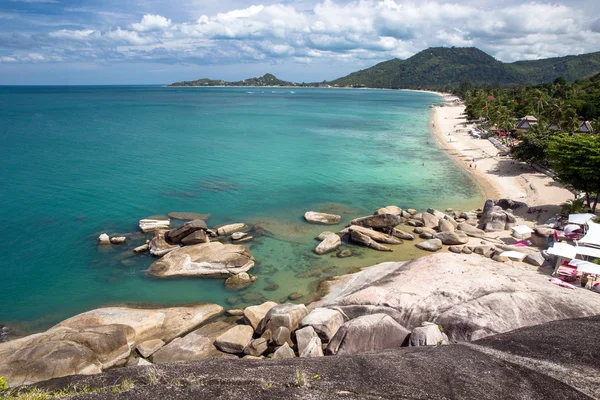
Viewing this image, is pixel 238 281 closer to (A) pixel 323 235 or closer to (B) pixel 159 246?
(B) pixel 159 246

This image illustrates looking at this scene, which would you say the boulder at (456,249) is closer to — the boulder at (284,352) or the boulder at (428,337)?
the boulder at (428,337)

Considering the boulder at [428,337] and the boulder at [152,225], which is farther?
the boulder at [152,225]

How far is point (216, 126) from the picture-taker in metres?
102

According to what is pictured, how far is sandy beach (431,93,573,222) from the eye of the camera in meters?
39.5

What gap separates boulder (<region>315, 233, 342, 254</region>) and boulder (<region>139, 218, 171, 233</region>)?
14.2 meters

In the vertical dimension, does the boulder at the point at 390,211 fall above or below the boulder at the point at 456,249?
above

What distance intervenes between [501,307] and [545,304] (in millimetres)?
2104

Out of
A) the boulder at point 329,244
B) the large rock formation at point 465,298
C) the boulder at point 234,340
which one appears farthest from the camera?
the boulder at point 329,244

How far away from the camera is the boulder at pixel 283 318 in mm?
19141

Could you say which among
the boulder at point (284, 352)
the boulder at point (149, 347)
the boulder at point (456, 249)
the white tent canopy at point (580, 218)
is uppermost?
the white tent canopy at point (580, 218)

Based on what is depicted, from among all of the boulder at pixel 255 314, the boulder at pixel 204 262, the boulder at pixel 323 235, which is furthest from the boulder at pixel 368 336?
the boulder at pixel 323 235

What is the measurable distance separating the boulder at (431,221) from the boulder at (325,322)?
18.7 meters

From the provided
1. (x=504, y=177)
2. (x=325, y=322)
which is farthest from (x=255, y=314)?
(x=504, y=177)

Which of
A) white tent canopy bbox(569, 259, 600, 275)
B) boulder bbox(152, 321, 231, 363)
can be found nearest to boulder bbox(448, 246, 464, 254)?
white tent canopy bbox(569, 259, 600, 275)
